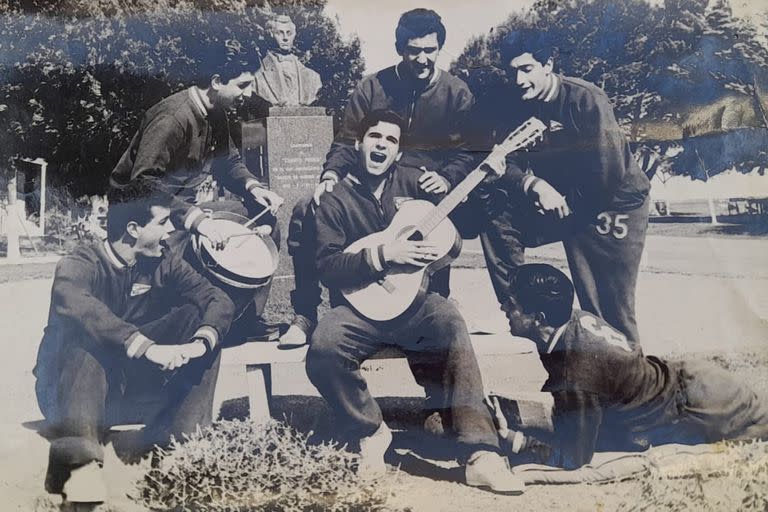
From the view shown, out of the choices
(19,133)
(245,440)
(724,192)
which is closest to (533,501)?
(245,440)

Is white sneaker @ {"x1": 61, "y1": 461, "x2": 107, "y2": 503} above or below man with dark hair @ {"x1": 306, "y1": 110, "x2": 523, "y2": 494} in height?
below

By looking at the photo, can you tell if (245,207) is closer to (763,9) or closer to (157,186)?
(157,186)

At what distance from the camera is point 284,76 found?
4684 mm

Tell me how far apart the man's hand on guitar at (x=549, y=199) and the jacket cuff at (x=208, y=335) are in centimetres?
210

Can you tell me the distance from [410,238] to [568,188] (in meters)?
1.01

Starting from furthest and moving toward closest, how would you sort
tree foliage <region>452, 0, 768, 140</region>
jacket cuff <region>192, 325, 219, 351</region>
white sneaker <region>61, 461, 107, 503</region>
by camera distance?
A: tree foliage <region>452, 0, 768, 140</region>, jacket cuff <region>192, 325, 219, 351</region>, white sneaker <region>61, 461, 107, 503</region>

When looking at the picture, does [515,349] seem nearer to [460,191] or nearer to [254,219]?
[460,191]

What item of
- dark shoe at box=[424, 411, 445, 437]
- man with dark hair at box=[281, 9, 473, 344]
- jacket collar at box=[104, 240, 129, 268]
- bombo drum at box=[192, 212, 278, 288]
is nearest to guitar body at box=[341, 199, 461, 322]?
man with dark hair at box=[281, 9, 473, 344]

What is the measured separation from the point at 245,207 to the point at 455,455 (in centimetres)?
195

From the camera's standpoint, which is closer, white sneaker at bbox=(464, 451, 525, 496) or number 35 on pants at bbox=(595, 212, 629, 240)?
white sneaker at bbox=(464, 451, 525, 496)

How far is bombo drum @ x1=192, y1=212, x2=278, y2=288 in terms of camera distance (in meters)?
4.64

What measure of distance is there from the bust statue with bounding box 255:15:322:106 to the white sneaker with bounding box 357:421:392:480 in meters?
2.04

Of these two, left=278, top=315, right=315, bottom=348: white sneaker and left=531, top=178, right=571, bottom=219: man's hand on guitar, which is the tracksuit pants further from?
left=531, top=178, right=571, bottom=219: man's hand on guitar

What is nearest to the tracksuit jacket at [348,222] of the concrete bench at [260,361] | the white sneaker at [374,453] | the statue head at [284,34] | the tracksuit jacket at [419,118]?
the tracksuit jacket at [419,118]
